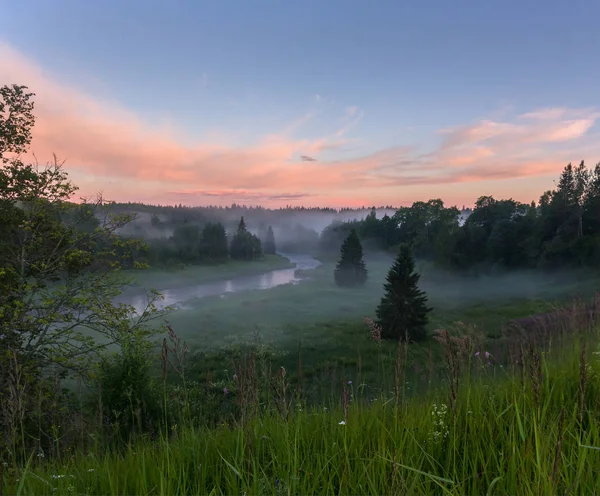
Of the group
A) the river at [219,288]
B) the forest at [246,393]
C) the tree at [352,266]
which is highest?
the forest at [246,393]

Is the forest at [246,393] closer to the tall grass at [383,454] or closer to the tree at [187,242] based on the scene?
the tall grass at [383,454]

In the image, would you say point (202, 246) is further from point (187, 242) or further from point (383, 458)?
point (383, 458)

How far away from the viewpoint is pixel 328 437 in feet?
9.45

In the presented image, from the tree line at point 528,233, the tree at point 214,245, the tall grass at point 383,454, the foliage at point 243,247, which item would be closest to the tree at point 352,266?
the tree line at point 528,233

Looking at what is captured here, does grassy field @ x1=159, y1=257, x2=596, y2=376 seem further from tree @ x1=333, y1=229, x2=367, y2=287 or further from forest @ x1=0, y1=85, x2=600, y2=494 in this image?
tree @ x1=333, y1=229, x2=367, y2=287

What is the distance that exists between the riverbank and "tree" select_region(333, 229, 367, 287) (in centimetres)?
5244

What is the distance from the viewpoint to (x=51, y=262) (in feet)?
42.5

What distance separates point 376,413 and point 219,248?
15808 centimetres

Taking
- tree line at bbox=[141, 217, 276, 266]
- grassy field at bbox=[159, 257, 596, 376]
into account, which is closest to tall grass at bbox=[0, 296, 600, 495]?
grassy field at bbox=[159, 257, 596, 376]

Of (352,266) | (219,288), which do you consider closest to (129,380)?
(352,266)

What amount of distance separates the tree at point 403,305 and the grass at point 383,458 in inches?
1521

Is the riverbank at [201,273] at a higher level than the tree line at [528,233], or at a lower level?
lower

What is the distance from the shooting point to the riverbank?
381ft

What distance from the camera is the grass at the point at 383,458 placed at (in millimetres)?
2084
